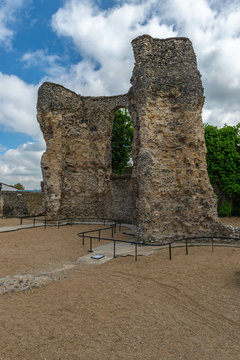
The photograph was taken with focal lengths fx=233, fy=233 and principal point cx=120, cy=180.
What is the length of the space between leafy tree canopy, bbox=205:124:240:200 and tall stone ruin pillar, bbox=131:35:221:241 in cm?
1106

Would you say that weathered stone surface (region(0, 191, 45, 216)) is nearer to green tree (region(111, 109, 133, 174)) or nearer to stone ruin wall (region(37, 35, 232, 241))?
green tree (region(111, 109, 133, 174))

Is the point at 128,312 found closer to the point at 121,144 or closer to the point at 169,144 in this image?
the point at 169,144

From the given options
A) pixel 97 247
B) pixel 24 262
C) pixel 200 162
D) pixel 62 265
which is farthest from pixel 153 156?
pixel 24 262

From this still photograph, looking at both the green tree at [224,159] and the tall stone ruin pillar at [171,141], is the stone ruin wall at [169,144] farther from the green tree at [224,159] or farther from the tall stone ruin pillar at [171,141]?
the green tree at [224,159]

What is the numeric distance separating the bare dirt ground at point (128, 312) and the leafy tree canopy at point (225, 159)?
46.7 feet

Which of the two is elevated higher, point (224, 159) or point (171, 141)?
point (224, 159)

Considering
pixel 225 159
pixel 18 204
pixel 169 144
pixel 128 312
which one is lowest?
pixel 128 312

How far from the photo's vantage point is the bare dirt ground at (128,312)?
331 cm

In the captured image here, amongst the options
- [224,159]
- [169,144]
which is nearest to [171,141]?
[169,144]

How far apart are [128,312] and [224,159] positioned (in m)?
19.4

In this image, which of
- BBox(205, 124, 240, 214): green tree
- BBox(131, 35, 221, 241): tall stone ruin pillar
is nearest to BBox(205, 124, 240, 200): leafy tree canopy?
BBox(205, 124, 240, 214): green tree

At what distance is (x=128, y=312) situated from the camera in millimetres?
4414

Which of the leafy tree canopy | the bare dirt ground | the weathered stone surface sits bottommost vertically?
the bare dirt ground

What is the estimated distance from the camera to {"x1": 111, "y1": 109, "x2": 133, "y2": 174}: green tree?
946 inches
